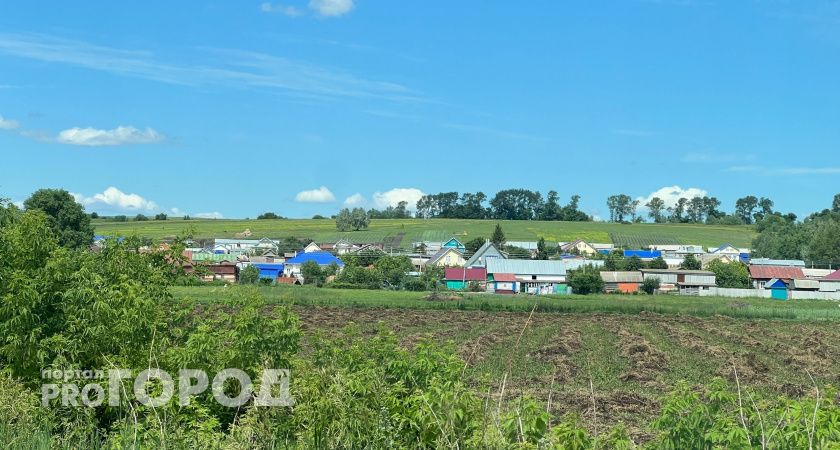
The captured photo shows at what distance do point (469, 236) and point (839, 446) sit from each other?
461 feet

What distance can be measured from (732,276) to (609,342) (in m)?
68.2

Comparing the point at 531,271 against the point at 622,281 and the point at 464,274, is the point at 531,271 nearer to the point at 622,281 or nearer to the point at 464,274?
the point at 464,274

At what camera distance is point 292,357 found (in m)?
8.43

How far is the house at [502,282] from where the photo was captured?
8525 cm

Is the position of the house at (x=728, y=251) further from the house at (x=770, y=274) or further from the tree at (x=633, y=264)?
the tree at (x=633, y=264)

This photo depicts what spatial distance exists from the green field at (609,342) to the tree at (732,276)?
127 ft

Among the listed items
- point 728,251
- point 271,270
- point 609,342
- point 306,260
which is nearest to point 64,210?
point 271,270

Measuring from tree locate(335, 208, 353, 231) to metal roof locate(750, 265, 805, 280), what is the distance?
8393 cm

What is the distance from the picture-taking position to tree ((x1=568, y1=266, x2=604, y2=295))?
257ft

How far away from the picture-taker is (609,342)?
30.9 m

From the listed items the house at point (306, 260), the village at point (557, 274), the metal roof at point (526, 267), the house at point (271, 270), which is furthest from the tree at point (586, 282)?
the house at point (271, 270)

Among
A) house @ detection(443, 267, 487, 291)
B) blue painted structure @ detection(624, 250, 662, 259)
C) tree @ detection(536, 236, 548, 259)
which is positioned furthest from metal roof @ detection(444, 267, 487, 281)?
blue painted structure @ detection(624, 250, 662, 259)

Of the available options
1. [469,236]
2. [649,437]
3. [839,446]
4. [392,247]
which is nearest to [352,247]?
[392,247]

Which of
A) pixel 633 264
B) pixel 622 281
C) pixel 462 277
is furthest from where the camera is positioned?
pixel 633 264
